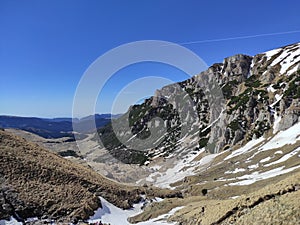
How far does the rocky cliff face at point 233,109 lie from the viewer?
349ft

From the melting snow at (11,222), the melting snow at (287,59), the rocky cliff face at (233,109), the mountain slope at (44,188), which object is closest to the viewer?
the melting snow at (11,222)

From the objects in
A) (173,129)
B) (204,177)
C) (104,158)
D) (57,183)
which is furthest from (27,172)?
(104,158)

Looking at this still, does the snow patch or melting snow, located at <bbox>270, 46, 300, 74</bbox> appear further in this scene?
melting snow, located at <bbox>270, 46, 300, 74</bbox>

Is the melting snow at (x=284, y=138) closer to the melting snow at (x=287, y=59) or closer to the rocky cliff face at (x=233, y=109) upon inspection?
the rocky cliff face at (x=233, y=109)

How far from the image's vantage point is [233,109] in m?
129

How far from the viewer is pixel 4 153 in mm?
37656

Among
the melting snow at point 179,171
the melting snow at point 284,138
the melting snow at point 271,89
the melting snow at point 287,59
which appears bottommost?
the melting snow at point 179,171

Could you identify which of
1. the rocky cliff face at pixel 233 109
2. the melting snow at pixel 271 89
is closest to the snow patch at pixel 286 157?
the rocky cliff face at pixel 233 109

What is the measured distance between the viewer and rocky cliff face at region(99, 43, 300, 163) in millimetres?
106250

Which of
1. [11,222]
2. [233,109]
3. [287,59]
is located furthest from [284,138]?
[11,222]

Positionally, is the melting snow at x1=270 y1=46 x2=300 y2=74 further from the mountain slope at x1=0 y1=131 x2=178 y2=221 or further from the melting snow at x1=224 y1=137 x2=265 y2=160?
the mountain slope at x1=0 y1=131 x2=178 y2=221

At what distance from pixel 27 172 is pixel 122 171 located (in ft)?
291

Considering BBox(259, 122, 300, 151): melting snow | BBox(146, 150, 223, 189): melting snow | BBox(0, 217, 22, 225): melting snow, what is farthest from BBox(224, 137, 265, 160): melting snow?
BBox(0, 217, 22, 225): melting snow

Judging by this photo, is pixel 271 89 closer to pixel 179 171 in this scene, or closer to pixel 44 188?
pixel 179 171
